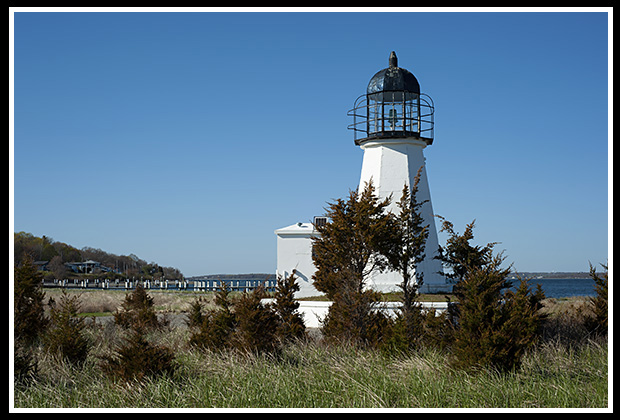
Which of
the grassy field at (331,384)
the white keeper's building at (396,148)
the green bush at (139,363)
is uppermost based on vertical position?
the white keeper's building at (396,148)

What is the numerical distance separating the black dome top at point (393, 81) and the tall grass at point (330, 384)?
11.3 m

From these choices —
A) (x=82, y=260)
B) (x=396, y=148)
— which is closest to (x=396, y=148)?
(x=396, y=148)

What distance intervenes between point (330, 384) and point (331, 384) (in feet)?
0.05

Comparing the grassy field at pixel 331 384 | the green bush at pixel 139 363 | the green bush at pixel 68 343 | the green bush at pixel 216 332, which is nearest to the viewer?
the grassy field at pixel 331 384

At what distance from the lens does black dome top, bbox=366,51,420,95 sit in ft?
64.8

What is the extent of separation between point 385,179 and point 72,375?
1226cm

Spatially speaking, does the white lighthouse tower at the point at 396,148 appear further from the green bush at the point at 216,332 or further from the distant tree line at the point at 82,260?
the distant tree line at the point at 82,260

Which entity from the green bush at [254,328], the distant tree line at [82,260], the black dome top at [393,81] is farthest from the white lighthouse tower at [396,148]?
the distant tree line at [82,260]

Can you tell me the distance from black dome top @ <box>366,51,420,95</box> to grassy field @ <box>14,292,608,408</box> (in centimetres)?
1121

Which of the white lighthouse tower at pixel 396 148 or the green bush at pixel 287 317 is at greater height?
the white lighthouse tower at pixel 396 148

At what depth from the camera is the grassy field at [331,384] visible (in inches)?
320

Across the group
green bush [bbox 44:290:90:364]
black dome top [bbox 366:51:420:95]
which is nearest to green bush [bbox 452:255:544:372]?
green bush [bbox 44:290:90:364]

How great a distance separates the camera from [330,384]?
8.81m

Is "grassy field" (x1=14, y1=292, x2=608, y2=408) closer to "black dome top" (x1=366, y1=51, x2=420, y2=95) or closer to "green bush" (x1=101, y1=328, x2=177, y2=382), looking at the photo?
"green bush" (x1=101, y1=328, x2=177, y2=382)
